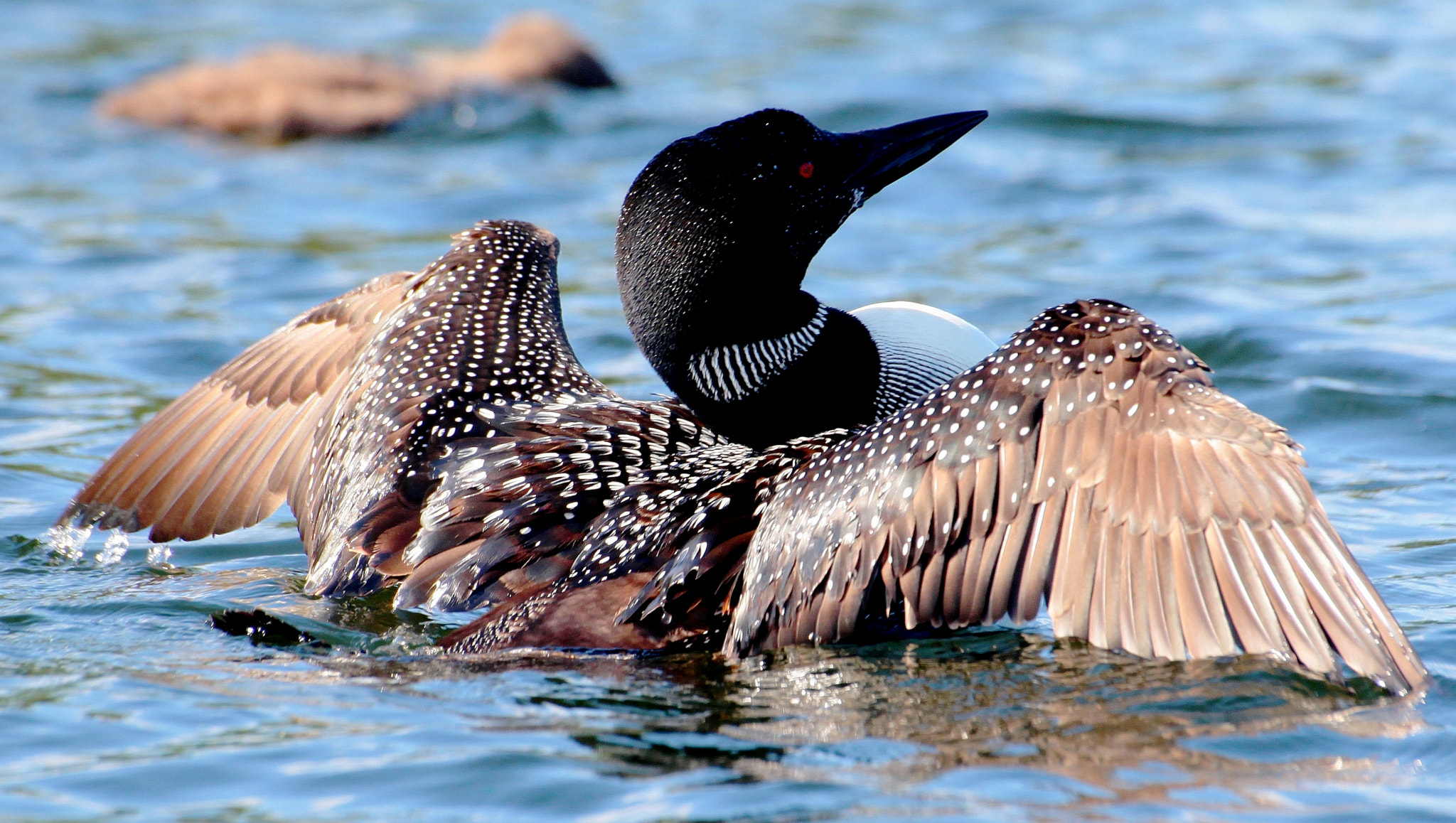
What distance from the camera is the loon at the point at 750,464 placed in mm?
3379

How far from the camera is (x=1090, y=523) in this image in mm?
3441

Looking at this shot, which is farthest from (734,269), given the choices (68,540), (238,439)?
(68,540)

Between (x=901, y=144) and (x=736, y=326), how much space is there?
2.57 ft

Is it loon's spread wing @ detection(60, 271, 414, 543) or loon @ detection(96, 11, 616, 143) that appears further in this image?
loon @ detection(96, 11, 616, 143)

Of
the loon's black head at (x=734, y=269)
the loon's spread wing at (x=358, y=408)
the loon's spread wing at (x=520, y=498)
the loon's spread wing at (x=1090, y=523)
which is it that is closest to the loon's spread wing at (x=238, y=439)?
the loon's spread wing at (x=358, y=408)

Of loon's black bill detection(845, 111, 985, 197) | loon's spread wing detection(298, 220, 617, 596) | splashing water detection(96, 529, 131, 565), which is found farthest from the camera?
splashing water detection(96, 529, 131, 565)

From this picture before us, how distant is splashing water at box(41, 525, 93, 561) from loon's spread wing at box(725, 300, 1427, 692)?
7.58ft

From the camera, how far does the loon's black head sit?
4207 millimetres

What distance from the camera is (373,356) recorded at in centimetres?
480

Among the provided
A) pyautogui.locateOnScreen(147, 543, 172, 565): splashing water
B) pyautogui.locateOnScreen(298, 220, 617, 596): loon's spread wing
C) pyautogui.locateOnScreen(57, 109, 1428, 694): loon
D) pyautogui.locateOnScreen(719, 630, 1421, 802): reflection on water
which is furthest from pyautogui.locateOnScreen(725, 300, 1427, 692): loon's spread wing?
pyautogui.locateOnScreen(147, 543, 172, 565): splashing water

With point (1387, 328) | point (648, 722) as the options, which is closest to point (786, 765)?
point (648, 722)

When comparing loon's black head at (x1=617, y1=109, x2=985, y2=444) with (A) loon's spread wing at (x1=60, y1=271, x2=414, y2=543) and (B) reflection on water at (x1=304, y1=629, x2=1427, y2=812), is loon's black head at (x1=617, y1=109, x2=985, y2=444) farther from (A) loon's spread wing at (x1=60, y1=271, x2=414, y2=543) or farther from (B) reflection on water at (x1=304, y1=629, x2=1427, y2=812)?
(A) loon's spread wing at (x1=60, y1=271, x2=414, y2=543)

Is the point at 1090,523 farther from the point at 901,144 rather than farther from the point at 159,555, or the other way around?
the point at 159,555

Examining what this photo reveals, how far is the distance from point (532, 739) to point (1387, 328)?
15.7 feet
